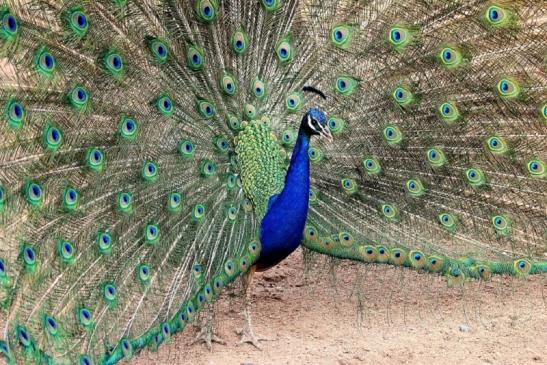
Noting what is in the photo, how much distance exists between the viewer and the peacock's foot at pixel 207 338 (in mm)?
3654

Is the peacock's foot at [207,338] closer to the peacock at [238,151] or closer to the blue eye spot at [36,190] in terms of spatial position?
the peacock at [238,151]

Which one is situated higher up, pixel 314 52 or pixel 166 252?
pixel 314 52

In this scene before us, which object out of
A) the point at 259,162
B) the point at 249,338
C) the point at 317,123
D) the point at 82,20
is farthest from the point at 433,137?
the point at 82,20

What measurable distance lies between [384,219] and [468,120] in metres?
0.62

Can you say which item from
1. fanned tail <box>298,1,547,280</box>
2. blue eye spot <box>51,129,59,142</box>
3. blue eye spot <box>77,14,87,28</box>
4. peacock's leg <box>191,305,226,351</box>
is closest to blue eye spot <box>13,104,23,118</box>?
blue eye spot <box>51,129,59,142</box>

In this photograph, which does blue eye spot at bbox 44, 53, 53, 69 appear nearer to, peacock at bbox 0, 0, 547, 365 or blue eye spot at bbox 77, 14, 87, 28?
peacock at bbox 0, 0, 547, 365

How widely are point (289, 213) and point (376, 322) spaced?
1.08 meters

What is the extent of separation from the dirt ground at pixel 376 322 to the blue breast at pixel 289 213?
49 cm

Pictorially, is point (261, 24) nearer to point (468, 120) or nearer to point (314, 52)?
point (314, 52)

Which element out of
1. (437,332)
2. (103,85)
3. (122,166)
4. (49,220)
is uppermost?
(103,85)

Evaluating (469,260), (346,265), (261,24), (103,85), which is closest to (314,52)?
(261,24)

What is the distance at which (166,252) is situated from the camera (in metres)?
3.01

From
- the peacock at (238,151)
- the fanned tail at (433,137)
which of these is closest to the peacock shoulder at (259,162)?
the peacock at (238,151)

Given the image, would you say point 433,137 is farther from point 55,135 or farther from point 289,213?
point 55,135
